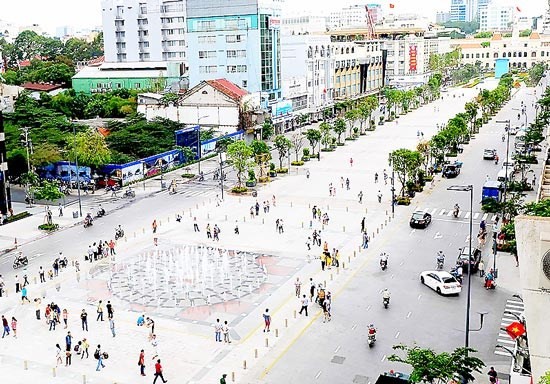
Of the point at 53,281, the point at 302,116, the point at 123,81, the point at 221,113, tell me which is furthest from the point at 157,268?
the point at 123,81

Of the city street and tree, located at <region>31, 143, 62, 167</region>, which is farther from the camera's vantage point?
tree, located at <region>31, 143, 62, 167</region>

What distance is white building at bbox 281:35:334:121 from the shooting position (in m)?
115

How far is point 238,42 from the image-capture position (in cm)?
10331

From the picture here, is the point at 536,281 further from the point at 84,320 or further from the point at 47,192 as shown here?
the point at 47,192

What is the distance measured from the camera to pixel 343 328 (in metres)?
34.6

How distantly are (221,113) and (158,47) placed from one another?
4637cm

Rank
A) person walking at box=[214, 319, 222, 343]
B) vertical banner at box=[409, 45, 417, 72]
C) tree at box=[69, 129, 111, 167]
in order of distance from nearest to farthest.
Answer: person walking at box=[214, 319, 222, 343] < tree at box=[69, 129, 111, 167] < vertical banner at box=[409, 45, 417, 72]

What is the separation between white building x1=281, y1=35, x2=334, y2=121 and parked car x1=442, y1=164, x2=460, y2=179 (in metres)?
43.0

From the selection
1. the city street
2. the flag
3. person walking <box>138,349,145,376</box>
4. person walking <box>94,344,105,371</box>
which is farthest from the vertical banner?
person walking <box>138,349,145,376</box>

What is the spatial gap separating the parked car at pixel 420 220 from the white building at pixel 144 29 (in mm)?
89961

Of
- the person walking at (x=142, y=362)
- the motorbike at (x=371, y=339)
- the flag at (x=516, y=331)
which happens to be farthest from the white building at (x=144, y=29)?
the flag at (x=516, y=331)

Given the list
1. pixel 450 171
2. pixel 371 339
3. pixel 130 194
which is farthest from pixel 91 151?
pixel 371 339

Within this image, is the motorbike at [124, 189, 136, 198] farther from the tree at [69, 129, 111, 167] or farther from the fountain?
the fountain

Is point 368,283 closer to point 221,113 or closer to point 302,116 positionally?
point 221,113
